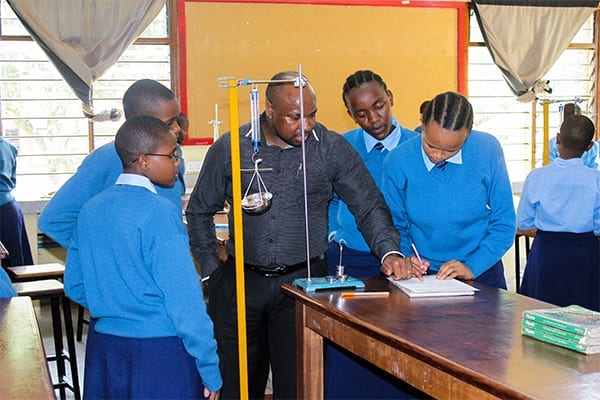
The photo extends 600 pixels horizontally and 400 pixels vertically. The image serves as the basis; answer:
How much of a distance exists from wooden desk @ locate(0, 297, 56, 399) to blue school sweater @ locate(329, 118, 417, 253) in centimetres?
127

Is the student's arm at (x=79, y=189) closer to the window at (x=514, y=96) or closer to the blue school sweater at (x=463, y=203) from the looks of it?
the blue school sweater at (x=463, y=203)

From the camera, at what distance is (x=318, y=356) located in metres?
2.67

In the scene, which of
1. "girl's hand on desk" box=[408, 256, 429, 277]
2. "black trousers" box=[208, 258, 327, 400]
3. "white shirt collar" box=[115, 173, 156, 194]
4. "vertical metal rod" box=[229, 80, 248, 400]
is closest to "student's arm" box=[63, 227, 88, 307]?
"white shirt collar" box=[115, 173, 156, 194]

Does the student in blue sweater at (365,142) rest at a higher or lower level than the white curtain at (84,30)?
lower

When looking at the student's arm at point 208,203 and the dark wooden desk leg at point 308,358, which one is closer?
the dark wooden desk leg at point 308,358

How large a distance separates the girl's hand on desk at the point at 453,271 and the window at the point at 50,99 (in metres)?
4.20

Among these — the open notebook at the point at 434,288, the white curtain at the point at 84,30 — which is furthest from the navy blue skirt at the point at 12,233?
the open notebook at the point at 434,288

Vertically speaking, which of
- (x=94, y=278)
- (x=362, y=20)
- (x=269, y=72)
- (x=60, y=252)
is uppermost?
(x=362, y=20)

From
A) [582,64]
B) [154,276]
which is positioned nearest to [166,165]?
[154,276]

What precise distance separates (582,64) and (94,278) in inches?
248

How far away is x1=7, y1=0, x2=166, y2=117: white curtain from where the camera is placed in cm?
600

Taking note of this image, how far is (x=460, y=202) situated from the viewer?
281cm

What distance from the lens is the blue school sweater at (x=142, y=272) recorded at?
2.16m

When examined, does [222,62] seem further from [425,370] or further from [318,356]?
[425,370]
